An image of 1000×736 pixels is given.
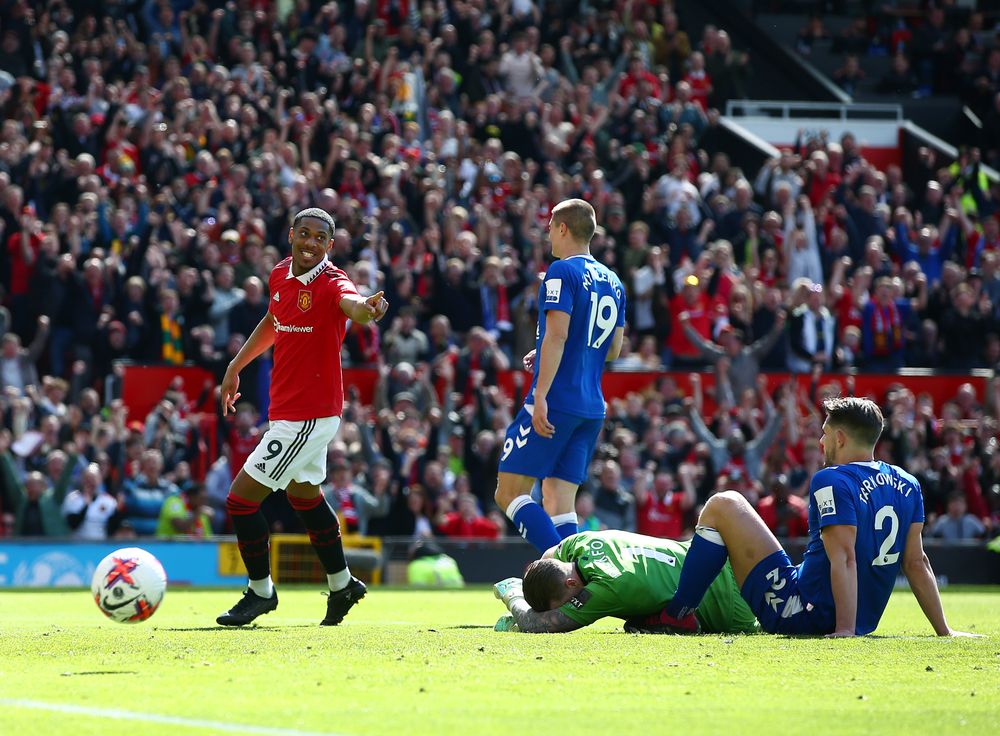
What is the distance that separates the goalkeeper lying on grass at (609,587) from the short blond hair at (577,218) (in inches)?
93.2

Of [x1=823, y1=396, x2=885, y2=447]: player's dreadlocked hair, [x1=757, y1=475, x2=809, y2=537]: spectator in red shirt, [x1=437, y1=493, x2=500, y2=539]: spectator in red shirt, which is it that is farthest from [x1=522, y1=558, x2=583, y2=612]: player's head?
[x1=757, y1=475, x2=809, y2=537]: spectator in red shirt

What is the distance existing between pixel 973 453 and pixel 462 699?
1626 centimetres

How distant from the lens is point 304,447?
9.56 metres

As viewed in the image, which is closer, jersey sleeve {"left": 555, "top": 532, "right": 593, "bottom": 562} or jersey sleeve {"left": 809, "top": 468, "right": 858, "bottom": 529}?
jersey sleeve {"left": 809, "top": 468, "right": 858, "bottom": 529}

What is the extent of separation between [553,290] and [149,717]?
508 centimetres

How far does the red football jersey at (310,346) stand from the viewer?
9.64 meters

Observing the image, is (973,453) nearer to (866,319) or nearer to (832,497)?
(866,319)

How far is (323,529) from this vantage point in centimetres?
979

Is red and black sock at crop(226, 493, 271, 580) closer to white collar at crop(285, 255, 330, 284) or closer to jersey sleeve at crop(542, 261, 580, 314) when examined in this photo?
white collar at crop(285, 255, 330, 284)

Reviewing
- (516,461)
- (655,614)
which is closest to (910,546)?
(655,614)

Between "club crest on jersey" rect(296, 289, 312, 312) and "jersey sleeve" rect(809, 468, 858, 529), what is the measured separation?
322 cm

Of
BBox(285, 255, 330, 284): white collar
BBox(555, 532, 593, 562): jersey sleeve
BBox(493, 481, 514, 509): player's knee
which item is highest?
BBox(285, 255, 330, 284): white collar

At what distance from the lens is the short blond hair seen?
403 inches

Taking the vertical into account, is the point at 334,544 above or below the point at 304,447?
below
